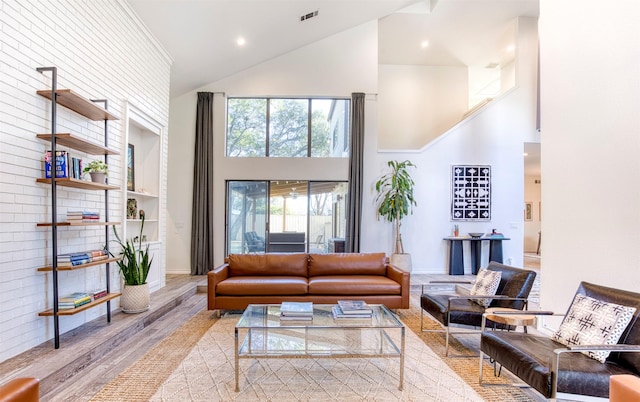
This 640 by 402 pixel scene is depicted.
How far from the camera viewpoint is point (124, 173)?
4.18 m

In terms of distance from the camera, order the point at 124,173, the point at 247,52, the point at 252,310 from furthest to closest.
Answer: the point at 247,52 < the point at 124,173 < the point at 252,310

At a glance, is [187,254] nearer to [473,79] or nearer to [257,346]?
[257,346]

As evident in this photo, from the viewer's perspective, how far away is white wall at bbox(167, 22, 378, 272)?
6.84 meters

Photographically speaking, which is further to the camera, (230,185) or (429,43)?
(429,43)

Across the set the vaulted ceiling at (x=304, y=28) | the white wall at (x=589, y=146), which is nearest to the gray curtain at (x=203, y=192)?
the vaulted ceiling at (x=304, y=28)

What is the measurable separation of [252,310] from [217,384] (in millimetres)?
741

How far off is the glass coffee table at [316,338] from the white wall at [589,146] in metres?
1.89

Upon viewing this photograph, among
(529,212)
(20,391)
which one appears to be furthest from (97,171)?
(529,212)

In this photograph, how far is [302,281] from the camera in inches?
166

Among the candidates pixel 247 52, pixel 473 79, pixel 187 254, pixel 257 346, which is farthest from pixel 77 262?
pixel 473 79

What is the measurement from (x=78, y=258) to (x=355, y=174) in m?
5.02

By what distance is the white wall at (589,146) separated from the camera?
8.64 feet

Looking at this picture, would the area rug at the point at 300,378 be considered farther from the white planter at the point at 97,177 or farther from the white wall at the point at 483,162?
the white wall at the point at 483,162

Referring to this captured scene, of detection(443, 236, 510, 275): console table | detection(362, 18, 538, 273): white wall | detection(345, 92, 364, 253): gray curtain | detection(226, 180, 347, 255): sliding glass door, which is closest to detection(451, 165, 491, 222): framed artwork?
detection(362, 18, 538, 273): white wall
